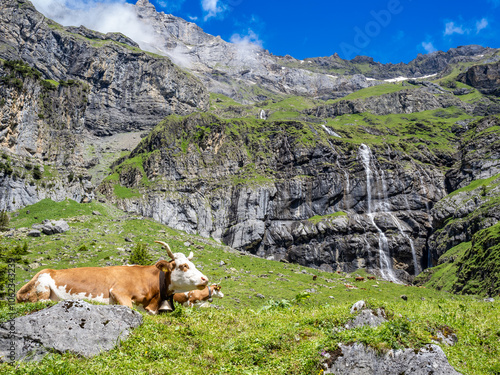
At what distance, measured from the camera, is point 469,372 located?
245 inches

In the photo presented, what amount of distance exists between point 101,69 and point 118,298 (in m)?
183

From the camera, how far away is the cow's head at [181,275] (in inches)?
417

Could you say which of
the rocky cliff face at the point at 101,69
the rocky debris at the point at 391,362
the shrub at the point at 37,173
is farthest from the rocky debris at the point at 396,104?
the rocky debris at the point at 391,362

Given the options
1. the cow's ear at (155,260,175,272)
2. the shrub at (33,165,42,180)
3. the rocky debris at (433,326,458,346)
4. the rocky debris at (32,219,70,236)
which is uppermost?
the shrub at (33,165,42,180)

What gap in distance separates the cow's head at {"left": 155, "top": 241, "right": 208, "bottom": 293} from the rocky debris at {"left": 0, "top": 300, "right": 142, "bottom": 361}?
2.95m

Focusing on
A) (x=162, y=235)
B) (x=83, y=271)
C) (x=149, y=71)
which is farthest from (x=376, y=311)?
(x=149, y=71)

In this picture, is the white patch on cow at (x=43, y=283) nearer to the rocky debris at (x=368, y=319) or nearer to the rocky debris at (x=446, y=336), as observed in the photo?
the rocky debris at (x=368, y=319)

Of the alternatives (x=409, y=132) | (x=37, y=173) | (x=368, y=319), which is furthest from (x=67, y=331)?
(x=409, y=132)

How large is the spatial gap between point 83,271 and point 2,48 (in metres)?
183

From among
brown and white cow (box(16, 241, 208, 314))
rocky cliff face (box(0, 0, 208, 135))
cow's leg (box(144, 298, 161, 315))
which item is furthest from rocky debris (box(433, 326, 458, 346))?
rocky cliff face (box(0, 0, 208, 135))

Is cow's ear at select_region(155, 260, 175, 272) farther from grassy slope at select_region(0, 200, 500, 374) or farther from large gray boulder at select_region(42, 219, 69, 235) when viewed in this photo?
large gray boulder at select_region(42, 219, 69, 235)

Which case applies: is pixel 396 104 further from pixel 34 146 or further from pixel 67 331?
pixel 67 331

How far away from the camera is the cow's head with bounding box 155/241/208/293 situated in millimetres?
10602

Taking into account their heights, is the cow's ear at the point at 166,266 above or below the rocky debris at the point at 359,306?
above
